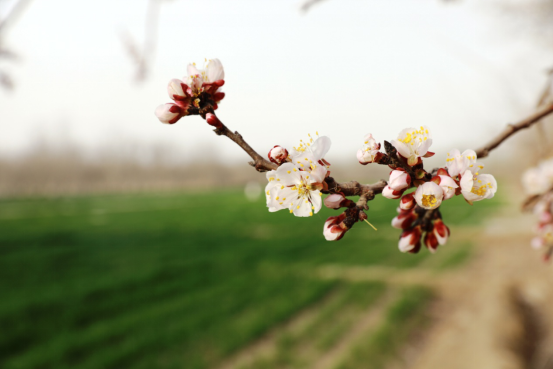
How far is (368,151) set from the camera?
0.71m

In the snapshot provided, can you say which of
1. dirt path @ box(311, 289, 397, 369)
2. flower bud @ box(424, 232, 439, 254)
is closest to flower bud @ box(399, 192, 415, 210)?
flower bud @ box(424, 232, 439, 254)

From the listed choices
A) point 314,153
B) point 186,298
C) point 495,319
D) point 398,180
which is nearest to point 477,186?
point 398,180

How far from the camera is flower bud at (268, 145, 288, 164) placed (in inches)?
26.9

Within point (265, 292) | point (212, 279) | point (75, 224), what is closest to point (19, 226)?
point (75, 224)

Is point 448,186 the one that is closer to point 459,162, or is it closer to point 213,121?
point 459,162

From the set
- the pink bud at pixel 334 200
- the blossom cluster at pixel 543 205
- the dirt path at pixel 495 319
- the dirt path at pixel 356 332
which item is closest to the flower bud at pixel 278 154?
the pink bud at pixel 334 200

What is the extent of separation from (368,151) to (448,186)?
0.45 ft

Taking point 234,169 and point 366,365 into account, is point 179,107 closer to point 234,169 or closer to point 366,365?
point 366,365

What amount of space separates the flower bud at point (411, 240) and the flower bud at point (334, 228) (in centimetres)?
18

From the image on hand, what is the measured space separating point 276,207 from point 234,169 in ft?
137

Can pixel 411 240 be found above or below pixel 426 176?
below

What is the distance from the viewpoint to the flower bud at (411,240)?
0.86 metres

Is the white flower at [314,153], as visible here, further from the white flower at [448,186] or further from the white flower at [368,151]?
the white flower at [448,186]

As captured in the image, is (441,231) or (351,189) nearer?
(351,189)
